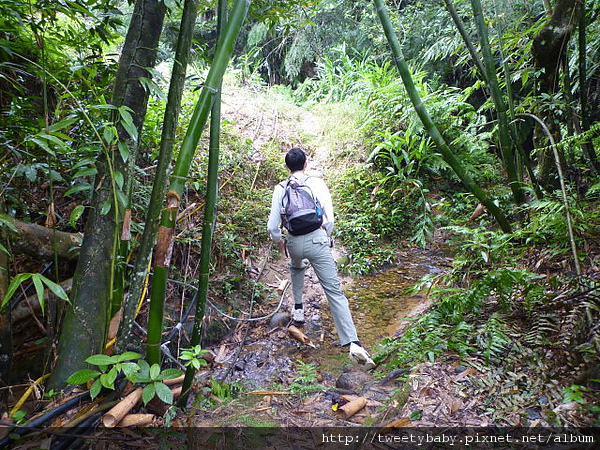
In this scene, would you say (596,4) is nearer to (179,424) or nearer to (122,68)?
(122,68)

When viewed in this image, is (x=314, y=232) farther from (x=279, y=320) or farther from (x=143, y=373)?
(x=143, y=373)

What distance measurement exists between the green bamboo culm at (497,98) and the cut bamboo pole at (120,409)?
10.3ft

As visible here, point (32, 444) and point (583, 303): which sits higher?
point (583, 303)

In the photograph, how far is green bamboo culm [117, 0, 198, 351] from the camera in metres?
1.54

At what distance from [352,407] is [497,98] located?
254 cm

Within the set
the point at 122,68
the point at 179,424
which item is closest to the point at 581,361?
the point at 179,424

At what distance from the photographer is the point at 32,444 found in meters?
1.30

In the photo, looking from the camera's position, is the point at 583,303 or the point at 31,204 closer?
the point at 583,303

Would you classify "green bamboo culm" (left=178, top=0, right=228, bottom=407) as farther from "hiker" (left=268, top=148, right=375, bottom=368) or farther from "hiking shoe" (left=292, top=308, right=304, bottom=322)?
"hiking shoe" (left=292, top=308, right=304, bottom=322)

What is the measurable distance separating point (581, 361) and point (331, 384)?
1.45 m

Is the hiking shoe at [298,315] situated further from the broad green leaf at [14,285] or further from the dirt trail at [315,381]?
the broad green leaf at [14,285]

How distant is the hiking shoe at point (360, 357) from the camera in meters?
2.54

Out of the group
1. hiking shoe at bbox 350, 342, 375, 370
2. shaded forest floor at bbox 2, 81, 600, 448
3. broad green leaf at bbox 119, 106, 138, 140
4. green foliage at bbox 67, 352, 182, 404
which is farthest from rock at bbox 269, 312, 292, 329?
broad green leaf at bbox 119, 106, 138, 140

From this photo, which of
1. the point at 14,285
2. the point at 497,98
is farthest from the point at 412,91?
the point at 14,285
